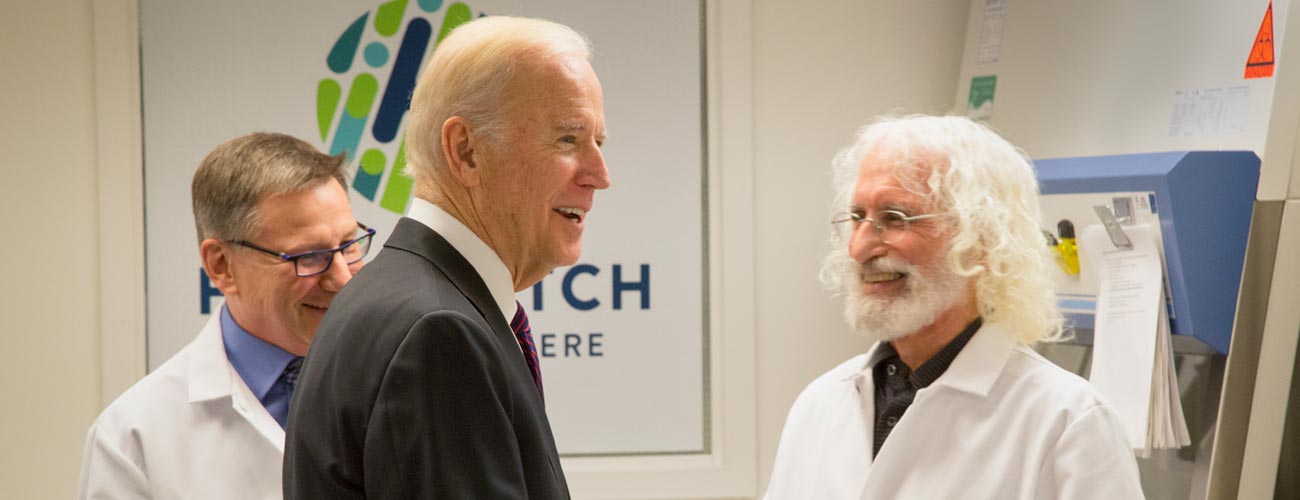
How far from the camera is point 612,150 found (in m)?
3.16

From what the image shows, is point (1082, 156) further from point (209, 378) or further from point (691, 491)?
point (209, 378)

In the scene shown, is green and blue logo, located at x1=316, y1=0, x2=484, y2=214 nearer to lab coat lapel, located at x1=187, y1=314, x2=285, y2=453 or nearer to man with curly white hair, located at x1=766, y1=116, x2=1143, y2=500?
lab coat lapel, located at x1=187, y1=314, x2=285, y2=453

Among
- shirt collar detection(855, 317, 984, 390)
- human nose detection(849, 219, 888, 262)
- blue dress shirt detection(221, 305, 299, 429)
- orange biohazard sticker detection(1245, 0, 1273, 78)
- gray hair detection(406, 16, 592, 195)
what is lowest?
blue dress shirt detection(221, 305, 299, 429)

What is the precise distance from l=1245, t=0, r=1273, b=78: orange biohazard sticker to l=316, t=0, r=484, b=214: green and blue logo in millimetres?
1839

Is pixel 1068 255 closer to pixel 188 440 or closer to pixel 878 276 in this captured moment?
pixel 878 276

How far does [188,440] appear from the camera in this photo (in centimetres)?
169

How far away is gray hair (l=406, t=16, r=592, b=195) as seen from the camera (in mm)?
1094

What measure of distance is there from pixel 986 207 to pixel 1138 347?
593 mm

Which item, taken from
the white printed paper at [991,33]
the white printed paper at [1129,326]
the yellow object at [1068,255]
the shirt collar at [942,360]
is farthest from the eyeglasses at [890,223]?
the white printed paper at [991,33]

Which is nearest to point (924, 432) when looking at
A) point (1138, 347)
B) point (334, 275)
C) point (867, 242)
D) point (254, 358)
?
Result: point (867, 242)

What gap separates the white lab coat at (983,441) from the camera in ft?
5.29

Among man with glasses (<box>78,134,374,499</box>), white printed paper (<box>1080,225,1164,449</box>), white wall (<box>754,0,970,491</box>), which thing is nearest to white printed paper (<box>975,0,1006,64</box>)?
white wall (<box>754,0,970,491</box>)

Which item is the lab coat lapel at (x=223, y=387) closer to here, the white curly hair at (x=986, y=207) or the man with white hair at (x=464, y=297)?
the man with white hair at (x=464, y=297)

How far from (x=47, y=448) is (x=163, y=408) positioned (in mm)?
1554
